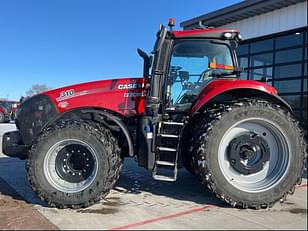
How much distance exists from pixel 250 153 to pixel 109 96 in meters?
2.04

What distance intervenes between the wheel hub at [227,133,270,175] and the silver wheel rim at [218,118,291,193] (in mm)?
48

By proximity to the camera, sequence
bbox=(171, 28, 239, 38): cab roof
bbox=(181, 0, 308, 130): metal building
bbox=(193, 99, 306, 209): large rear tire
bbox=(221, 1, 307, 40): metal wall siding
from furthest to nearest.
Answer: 1. bbox=(181, 0, 308, 130): metal building
2. bbox=(221, 1, 307, 40): metal wall siding
3. bbox=(171, 28, 239, 38): cab roof
4. bbox=(193, 99, 306, 209): large rear tire

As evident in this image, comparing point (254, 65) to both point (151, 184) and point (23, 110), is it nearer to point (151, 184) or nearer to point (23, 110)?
point (151, 184)

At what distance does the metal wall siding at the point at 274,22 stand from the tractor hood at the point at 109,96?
5.14m

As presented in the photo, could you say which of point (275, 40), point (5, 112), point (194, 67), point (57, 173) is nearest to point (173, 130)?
point (194, 67)

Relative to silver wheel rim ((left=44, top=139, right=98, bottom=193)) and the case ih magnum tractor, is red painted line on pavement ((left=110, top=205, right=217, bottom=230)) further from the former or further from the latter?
silver wheel rim ((left=44, top=139, right=98, bottom=193))

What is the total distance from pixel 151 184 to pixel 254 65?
6.37 meters

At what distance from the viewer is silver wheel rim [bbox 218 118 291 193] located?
Result: 4348mm

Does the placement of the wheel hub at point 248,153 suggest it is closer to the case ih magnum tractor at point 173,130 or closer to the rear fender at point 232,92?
the case ih magnum tractor at point 173,130

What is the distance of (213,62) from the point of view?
4.84m

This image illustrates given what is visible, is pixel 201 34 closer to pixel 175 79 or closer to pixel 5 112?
pixel 175 79

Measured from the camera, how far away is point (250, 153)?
176 inches

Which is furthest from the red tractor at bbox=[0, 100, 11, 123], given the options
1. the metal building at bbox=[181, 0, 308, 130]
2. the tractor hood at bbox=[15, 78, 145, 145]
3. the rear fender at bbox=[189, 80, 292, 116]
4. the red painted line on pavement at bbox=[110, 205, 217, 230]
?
the red painted line on pavement at bbox=[110, 205, 217, 230]

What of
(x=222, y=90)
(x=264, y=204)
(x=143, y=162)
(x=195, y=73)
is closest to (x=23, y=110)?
(x=143, y=162)
